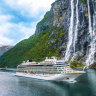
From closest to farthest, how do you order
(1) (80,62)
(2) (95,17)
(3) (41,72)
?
(3) (41,72) → (1) (80,62) → (2) (95,17)

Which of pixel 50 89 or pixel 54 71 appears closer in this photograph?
pixel 50 89

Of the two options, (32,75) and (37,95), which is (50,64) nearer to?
(32,75)

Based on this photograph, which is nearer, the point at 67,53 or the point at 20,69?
the point at 20,69

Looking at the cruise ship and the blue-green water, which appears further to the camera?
the cruise ship

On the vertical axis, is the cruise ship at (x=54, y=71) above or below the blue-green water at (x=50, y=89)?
above

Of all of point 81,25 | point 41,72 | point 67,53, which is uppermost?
point 81,25

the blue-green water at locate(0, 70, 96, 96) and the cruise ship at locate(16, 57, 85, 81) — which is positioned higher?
the cruise ship at locate(16, 57, 85, 81)

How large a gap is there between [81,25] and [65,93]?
464 ft

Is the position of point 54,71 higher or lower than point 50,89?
higher

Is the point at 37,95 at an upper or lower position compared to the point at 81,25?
lower

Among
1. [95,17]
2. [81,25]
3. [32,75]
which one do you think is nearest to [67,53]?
[81,25]

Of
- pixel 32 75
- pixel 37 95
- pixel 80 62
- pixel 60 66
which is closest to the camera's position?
pixel 37 95

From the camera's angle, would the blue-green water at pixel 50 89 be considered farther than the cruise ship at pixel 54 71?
No

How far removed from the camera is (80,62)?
16500cm
